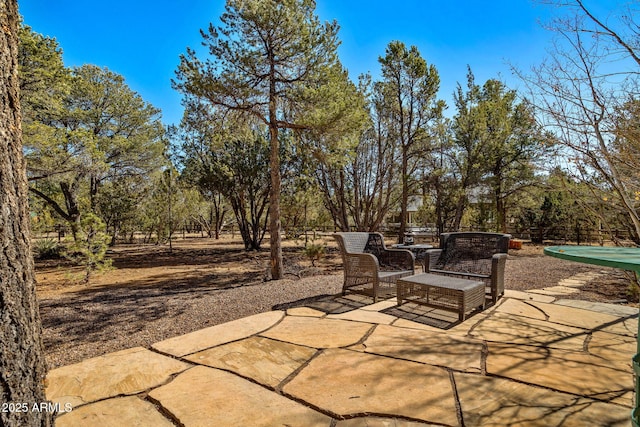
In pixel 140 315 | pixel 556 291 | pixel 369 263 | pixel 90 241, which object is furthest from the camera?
pixel 90 241

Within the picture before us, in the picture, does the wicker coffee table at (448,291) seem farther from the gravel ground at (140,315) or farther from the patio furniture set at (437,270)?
the gravel ground at (140,315)

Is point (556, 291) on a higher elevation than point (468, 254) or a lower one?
lower

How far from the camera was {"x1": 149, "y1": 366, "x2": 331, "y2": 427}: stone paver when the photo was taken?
1.56 metres

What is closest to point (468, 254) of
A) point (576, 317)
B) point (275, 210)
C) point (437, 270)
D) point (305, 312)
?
point (437, 270)

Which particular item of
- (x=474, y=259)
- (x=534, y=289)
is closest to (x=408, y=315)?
(x=474, y=259)

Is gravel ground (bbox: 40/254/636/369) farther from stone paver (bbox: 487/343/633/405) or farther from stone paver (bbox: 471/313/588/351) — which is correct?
stone paver (bbox: 487/343/633/405)

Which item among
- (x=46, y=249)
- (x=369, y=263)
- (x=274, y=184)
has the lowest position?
(x=46, y=249)

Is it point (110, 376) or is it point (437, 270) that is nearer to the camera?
point (110, 376)

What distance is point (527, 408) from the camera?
5.34 ft

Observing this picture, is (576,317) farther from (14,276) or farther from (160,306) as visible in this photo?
(160,306)

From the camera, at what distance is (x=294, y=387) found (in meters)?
1.88

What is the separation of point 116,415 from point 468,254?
4054 millimetres

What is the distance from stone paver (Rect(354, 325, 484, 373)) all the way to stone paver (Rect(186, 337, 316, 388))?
51cm

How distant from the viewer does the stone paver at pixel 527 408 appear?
4.98ft
